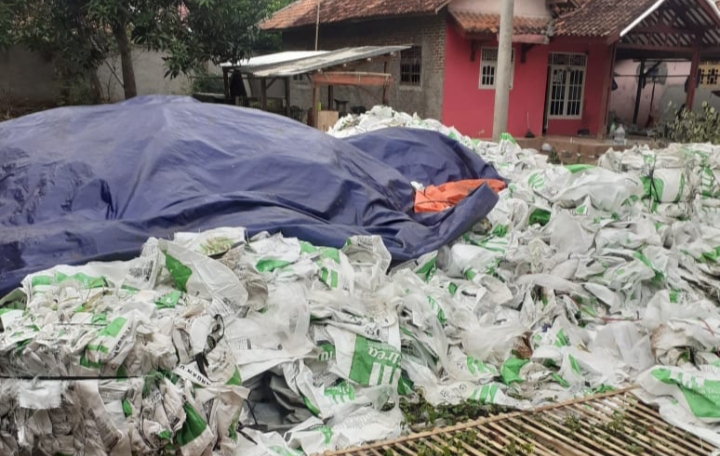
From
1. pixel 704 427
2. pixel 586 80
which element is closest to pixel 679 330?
pixel 704 427

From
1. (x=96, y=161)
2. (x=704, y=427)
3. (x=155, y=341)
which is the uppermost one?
(x=96, y=161)

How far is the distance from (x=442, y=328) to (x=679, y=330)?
3.72ft

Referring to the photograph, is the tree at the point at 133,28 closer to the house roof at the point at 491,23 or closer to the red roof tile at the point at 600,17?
the house roof at the point at 491,23

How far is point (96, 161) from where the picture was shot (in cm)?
391

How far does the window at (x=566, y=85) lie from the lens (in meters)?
13.3

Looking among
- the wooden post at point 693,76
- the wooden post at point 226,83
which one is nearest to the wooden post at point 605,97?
the wooden post at point 693,76

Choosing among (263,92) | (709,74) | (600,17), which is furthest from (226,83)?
(709,74)

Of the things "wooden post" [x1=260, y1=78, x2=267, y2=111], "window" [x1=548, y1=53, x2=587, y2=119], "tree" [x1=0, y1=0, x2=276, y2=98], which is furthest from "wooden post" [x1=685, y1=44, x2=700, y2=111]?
"tree" [x1=0, y1=0, x2=276, y2=98]

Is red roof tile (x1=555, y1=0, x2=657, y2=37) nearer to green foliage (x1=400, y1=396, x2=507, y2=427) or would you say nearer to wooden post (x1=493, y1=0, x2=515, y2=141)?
wooden post (x1=493, y1=0, x2=515, y2=141)

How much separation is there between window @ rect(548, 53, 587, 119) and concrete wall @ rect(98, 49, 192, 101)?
26.3ft

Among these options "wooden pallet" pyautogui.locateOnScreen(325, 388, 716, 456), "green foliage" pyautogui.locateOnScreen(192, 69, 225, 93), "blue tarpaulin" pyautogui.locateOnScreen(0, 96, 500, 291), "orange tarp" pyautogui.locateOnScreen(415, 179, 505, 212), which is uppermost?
"green foliage" pyautogui.locateOnScreen(192, 69, 225, 93)

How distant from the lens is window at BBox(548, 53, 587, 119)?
13.3 metres

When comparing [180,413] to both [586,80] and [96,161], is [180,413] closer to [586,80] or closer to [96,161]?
[96,161]

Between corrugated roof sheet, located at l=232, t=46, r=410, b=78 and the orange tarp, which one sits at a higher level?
corrugated roof sheet, located at l=232, t=46, r=410, b=78
